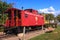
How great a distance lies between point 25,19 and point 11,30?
221 cm

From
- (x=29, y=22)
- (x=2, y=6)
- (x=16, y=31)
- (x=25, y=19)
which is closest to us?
(x=16, y=31)

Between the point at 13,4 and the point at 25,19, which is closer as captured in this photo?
the point at 25,19

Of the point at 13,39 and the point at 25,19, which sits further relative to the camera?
the point at 25,19

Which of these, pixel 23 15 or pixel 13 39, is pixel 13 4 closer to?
pixel 23 15

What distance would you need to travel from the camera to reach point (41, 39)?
14.8 metres

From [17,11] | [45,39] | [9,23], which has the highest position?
[17,11]

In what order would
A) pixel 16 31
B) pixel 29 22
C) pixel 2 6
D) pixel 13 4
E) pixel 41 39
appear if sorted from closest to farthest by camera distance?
pixel 41 39
pixel 16 31
pixel 29 22
pixel 2 6
pixel 13 4

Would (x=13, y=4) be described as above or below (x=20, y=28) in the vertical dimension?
above

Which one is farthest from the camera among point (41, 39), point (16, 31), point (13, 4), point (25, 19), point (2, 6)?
point (13, 4)

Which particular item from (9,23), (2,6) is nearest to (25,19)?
(9,23)

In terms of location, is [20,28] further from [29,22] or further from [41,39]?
[41,39]

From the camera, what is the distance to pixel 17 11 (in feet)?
66.1

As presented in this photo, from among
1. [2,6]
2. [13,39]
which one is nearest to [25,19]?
[13,39]

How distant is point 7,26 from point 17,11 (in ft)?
6.64
